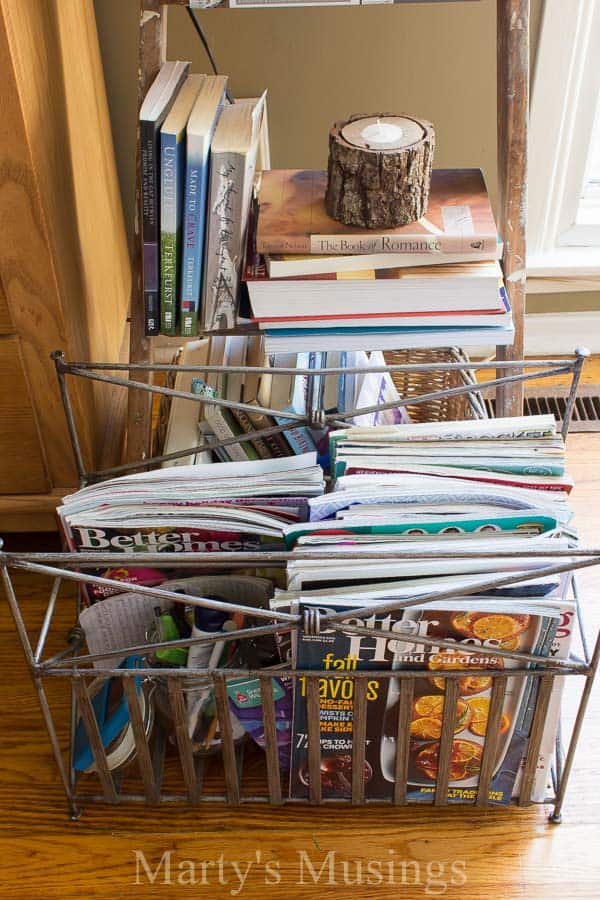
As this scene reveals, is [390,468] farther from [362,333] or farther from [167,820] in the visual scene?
[167,820]

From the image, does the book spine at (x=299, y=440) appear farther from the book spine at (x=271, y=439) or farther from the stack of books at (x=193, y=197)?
the stack of books at (x=193, y=197)

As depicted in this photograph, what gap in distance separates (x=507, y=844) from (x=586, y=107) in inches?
42.5

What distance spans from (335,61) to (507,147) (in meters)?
0.46

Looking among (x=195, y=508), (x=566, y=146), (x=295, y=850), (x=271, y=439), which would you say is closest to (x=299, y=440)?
(x=271, y=439)

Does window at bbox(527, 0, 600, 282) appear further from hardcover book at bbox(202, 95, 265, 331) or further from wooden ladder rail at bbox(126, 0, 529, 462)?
hardcover book at bbox(202, 95, 265, 331)

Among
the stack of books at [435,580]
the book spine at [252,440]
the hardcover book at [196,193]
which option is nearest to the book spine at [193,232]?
the hardcover book at [196,193]

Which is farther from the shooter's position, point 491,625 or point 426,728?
point 426,728

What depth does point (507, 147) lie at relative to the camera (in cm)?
104

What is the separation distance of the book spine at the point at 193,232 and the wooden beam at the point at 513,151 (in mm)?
339

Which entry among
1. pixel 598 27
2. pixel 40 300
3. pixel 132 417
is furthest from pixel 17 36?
pixel 598 27

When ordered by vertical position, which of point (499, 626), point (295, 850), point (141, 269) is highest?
point (141, 269)

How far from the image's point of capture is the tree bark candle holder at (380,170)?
93 cm

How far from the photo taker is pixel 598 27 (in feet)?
4.51

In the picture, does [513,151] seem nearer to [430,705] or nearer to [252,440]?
[252,440]
